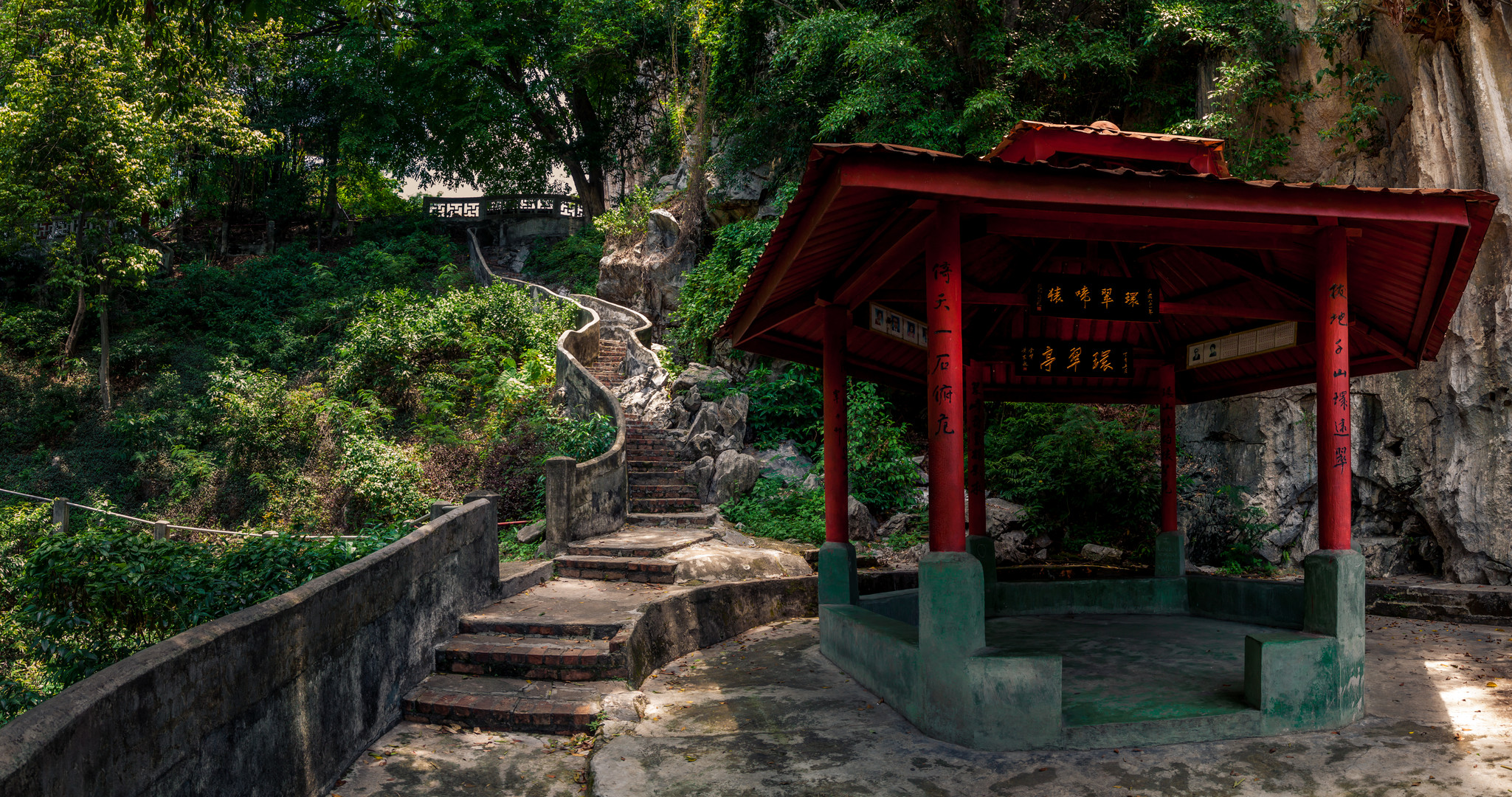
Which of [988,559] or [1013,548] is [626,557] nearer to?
[988,559]

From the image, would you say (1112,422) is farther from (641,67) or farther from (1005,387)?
(641,67)

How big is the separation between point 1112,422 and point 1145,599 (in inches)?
185

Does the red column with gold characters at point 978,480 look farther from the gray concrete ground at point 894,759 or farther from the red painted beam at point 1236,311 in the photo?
the gray concrete ground at point 894,759

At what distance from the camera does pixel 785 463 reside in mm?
14945

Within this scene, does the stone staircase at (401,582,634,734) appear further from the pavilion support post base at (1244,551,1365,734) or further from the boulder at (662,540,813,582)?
the pavilion support post base at (1244,551,1365,734)

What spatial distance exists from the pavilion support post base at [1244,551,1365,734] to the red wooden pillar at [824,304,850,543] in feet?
11.6

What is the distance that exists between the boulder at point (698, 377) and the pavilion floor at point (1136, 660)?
28.8 ft

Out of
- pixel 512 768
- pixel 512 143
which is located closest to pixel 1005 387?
pixel 512 768

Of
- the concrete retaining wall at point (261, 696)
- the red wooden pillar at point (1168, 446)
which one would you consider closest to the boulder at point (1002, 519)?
A: the red wooden pillar at point (1168, 446)

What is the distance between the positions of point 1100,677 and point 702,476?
8.41m

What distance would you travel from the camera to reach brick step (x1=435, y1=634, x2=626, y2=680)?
6.80 metres

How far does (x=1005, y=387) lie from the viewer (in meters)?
10.7

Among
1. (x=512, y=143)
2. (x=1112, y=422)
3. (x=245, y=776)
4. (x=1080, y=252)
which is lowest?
(x=245, y=776)

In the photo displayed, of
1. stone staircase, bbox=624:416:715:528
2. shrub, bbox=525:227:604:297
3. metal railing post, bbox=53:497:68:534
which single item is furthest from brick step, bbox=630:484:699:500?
shrub, bbox=525:227:604:297
